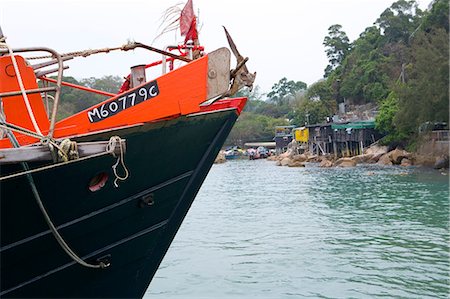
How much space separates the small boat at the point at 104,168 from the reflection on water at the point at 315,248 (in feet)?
17.5

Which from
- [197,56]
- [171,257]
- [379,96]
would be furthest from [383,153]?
[197,56]

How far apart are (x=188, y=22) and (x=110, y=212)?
A: 1.93 metres

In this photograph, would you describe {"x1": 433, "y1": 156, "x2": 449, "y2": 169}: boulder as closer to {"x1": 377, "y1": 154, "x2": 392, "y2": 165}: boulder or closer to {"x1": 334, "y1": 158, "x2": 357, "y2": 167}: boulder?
{"x1": 377, "y1": 154, "x2": 392, "y2": 165}: boulder

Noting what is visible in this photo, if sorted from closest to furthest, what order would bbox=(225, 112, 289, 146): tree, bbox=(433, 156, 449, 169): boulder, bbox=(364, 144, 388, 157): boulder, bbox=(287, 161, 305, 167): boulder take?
bbox=(433, 156, 449, 169): boulder
bbox=(364, 144, 388, 157): boulder
bbox=(287, 161, 305, 167): boulder
bbox=(225, 112, 289, 146): tree

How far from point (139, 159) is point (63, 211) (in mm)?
768

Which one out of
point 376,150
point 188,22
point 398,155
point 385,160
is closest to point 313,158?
point 376,150

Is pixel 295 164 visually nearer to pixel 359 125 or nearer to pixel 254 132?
pixel 359 125

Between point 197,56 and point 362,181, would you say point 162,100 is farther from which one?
point 362,181

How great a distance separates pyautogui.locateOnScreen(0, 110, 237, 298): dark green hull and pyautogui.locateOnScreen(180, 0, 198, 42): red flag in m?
0.84

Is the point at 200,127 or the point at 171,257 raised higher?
the point at 200,127

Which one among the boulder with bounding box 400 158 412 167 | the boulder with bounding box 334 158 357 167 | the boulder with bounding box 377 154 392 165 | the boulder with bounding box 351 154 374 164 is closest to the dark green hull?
the boulder with bounding box 400 158 412 167

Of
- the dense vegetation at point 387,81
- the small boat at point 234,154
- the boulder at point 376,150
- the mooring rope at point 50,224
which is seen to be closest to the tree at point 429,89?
the dense vegetation at point 387,81

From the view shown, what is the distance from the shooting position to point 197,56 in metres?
5.40

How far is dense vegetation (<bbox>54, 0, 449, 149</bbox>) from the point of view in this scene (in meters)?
37.7
